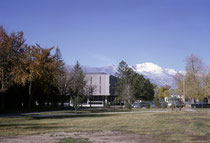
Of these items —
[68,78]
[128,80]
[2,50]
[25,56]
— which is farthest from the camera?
[128,80]

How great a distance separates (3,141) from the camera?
11844 mm

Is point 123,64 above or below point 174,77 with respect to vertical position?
above

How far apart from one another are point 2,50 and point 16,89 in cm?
1983

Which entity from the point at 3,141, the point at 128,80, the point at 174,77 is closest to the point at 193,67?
the point at 174,77

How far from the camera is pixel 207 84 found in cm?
6084

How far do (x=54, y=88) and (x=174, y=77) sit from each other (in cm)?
4384

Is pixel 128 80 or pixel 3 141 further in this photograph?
pixel 128 80

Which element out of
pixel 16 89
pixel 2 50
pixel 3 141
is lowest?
pixel 3 141

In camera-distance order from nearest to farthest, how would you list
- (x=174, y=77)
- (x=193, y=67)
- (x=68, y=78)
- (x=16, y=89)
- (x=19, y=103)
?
1. (x=16, y=89)
2. (x=19, y=103)
3. (x=68, y=78)
4. (x=193, y=67)
5. (x=174, y=77)

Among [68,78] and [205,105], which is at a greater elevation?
[68,78]

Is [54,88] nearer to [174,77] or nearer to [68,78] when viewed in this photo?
[68,78]

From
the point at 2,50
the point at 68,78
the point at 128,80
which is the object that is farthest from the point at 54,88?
the point at 128,80

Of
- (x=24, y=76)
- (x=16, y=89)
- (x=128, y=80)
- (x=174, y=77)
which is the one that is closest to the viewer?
(x=24, y=76)

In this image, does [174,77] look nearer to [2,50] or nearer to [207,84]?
[207,84]
